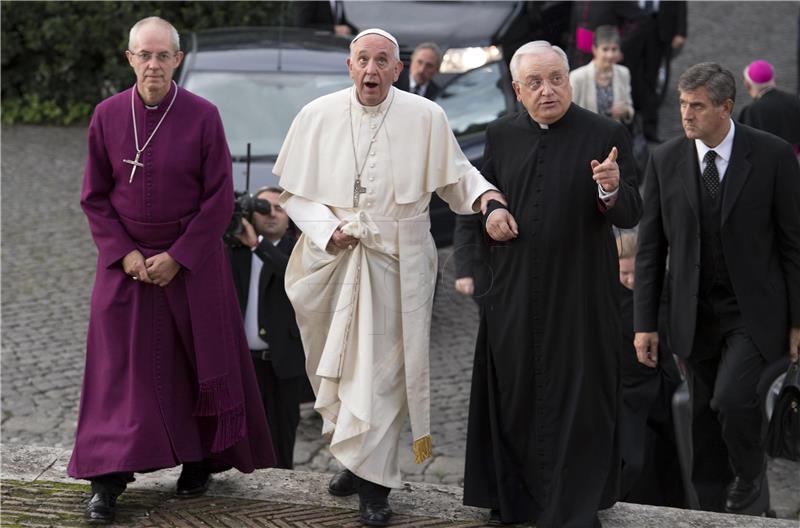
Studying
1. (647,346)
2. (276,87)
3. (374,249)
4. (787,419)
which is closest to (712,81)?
(647,346)

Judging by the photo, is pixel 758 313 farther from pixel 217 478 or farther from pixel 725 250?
pixel 217 478

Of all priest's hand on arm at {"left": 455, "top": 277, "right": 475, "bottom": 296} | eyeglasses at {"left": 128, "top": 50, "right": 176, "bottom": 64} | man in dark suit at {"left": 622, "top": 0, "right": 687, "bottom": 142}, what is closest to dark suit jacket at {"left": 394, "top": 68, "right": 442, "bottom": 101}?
man in dark suit at {"left": 622, "top": 0, "right": 687, "bottom": 142}

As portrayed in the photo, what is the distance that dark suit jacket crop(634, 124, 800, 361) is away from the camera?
5.89 meters

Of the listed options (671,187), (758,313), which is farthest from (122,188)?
(758,313)

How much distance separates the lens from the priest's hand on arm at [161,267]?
17.9 ft

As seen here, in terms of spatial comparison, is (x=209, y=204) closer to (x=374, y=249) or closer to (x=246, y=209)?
(x=374, y=249)

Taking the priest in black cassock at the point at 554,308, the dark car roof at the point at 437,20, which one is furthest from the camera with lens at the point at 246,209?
the dark car roof at the point at 437,20

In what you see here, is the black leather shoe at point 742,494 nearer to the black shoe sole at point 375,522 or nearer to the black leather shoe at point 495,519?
the black leather shoe at point 495,519

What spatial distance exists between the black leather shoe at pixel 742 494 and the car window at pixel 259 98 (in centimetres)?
380

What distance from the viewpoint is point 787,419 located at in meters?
6.08

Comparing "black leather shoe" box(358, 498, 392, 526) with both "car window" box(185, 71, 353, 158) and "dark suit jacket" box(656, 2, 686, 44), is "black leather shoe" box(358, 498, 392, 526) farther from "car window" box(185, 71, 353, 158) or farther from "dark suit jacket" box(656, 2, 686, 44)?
"dark suit jacket" box(656, 2, 686, 44)

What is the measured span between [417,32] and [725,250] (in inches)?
242

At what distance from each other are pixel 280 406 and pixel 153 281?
1463 millimetres

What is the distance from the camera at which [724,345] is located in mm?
6160
